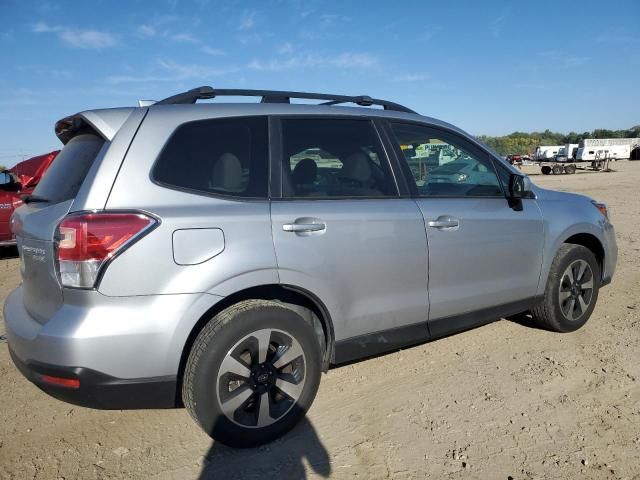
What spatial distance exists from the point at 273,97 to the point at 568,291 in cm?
290

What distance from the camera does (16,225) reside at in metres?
2.74

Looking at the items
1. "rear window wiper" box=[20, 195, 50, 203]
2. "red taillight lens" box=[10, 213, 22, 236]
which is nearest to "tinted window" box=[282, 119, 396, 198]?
"rear window wiper" box=[20, 195, 50, 203]

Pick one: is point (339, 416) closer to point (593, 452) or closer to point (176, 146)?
point (593, 452)

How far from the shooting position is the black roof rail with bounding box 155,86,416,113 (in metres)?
2.78

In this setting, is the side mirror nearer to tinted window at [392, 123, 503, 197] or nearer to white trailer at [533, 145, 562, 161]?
tinted window at [392, 123, 503, 197]

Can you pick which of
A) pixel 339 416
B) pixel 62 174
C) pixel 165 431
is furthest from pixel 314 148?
pixel 165 431

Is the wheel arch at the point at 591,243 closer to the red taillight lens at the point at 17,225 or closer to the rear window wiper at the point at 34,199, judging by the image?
the rear window wiper at the point at 34,199

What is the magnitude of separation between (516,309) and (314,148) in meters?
2.05

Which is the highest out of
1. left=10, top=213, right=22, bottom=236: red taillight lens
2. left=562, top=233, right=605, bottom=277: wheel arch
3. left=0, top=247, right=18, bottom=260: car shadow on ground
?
left=10, top=213, right=22, bottom=236: red taillight lens

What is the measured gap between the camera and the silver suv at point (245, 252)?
219 cm

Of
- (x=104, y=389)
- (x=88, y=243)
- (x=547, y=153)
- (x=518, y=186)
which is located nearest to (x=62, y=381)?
→ (x=104, y=389)

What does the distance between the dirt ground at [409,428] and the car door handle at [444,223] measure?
1086 mm

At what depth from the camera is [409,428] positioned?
9.06 ft

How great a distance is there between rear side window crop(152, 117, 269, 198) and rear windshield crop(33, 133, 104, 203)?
1.26ft
